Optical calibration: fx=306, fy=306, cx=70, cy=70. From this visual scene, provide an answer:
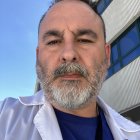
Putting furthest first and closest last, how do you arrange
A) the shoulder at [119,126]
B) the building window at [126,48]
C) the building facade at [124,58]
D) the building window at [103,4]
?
the building window at [103,4], the building window at [126,48], the building facade at [124,58], the shoulder at [119,126]

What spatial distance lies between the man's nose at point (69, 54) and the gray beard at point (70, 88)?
0.15 ft

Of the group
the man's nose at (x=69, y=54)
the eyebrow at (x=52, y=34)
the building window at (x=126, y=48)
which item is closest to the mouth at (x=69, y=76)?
the man's nose at (x=69, y=54)

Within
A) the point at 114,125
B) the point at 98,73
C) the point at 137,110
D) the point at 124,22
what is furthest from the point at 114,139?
the point at 124,22

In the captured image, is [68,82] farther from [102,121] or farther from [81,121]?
[102,121]

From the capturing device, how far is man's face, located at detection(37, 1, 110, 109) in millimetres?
2279

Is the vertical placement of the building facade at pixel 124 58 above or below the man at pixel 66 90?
above

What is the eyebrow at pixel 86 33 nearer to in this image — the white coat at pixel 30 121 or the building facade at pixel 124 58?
the white coat at pixel 30 121

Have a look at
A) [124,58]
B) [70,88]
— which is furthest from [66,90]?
[124,58]

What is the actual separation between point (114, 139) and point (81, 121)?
1.16ft

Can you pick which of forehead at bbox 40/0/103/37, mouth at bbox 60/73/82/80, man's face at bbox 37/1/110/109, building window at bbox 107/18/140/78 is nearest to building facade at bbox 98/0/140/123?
building window at bbox 107/18/140/78

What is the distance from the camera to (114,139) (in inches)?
100.0

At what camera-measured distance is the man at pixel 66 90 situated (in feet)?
7.43

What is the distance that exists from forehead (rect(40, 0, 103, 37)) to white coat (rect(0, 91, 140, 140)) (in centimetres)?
63

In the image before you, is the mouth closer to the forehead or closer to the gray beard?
the gray beard
